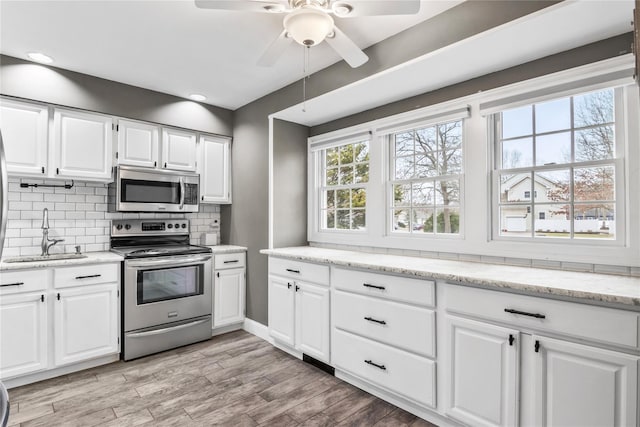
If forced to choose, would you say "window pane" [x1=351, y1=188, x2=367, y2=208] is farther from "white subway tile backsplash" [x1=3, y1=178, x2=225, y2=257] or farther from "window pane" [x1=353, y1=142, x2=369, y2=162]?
"white subway tile backsplash" [x1=3, y1=178, x2=225, y2=257]

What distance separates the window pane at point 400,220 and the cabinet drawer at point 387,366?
1.04m

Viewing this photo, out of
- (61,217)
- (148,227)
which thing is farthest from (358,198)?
(61,217)

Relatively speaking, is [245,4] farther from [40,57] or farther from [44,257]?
[44,257]

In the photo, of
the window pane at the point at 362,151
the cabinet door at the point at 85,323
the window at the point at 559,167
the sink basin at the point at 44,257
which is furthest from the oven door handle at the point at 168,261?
the window at the point at 559,167

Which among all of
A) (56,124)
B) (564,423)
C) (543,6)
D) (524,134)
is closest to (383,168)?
(524,134)

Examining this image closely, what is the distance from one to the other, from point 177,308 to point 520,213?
3.07 metres

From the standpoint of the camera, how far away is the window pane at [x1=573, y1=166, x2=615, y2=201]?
2016mm

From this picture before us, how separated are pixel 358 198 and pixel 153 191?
2.07 metres

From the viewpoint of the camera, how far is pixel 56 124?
292 cm

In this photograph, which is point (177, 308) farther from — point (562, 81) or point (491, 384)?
point (562, 81)

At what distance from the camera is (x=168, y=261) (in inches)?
128

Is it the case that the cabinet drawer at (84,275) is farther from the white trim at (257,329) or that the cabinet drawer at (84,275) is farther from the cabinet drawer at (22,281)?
the white trim at (257,329)

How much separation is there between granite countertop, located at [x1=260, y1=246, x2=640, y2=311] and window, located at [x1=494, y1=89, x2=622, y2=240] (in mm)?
331

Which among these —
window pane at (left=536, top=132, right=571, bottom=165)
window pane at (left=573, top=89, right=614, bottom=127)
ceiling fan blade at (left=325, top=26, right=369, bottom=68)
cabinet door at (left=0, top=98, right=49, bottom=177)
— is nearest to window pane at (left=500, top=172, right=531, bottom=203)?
window pane at (left=536, top=132, right=571, bottom=165)
